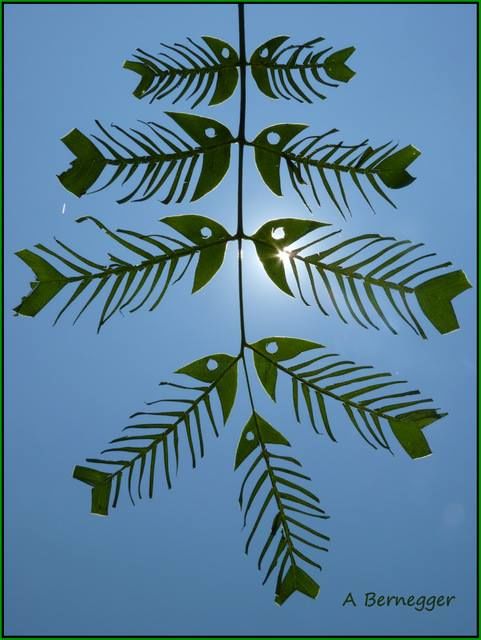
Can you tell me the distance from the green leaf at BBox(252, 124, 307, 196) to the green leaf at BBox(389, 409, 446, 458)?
596 millimetres

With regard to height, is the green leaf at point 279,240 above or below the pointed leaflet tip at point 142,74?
below

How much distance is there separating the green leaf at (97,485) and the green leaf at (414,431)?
669 millimetres

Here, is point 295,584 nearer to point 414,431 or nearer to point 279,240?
point 414,431

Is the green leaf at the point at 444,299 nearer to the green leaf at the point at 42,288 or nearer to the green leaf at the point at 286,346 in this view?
the green leaf at the point at 286,346

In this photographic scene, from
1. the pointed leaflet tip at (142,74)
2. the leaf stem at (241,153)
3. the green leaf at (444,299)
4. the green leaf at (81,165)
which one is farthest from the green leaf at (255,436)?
the pointed leaflet tip at (142,74)

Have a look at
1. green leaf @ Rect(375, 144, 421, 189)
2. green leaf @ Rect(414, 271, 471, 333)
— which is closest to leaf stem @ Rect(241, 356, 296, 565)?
green leaf @ Rect(414, 271, 471, 333)

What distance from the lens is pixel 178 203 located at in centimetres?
138

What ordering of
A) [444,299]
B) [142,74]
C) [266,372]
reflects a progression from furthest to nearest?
1. [142,74]
2. [266,372]
3. [444,299]

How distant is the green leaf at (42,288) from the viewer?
1.39 m

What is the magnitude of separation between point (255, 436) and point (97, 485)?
38 centimetres

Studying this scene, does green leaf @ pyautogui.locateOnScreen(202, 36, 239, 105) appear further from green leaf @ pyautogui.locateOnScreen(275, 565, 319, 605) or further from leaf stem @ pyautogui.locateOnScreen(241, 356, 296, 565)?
green leaf @ pyautogui.locateOnScreen(275, 565, 319, 605)

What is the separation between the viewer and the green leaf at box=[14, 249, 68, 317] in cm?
139

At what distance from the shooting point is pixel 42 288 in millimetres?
1393

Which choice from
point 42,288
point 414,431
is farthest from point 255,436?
point 42,288
